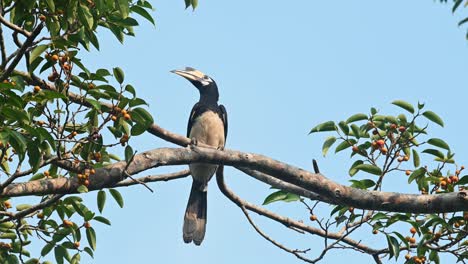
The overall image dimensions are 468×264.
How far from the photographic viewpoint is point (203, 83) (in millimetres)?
9055

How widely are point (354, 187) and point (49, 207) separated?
6.17ft

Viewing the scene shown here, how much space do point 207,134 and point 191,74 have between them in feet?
3.80

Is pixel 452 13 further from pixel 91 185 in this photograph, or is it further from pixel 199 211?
pixel 199 211

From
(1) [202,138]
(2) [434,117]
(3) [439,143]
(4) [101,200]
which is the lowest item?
(4) [101,200]

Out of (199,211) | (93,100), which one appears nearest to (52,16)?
(93,100)

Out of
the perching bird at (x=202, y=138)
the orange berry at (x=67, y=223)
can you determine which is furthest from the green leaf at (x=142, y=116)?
the perching bird at (x=202, y=138)

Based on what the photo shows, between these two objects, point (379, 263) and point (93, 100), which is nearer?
point (93, 100)

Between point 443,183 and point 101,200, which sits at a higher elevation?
point 443,183

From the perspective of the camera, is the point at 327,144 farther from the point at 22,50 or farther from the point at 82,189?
the point at 22,50

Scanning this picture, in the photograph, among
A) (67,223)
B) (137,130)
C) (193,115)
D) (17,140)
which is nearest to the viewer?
(17,140)

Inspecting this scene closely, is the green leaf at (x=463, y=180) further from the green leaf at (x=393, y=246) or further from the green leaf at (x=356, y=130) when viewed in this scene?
the green leaf at (x=356, y=130)

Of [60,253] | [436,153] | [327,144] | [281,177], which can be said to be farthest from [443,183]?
[60,253]

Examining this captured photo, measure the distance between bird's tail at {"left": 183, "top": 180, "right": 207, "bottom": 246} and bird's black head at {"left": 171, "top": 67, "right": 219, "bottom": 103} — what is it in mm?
983

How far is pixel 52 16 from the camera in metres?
4.71
